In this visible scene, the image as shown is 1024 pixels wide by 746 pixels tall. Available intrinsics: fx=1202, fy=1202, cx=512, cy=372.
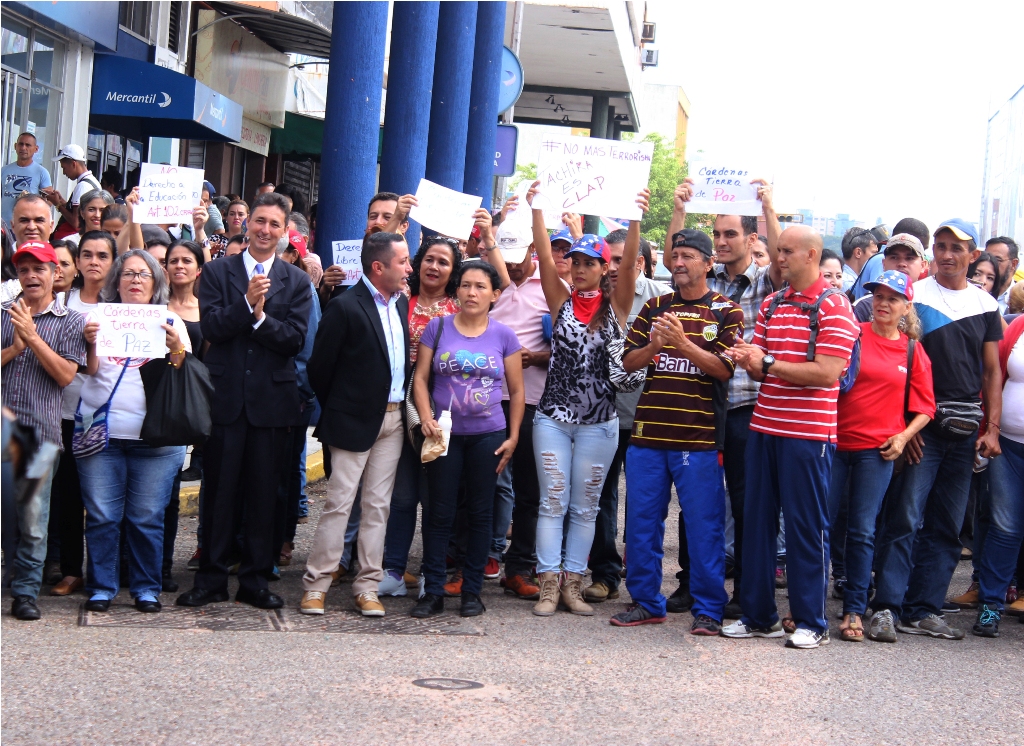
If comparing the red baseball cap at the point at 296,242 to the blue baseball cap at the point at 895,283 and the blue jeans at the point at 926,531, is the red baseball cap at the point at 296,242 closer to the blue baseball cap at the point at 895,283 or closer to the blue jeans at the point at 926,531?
the blue baseball cap at the point at 895,283

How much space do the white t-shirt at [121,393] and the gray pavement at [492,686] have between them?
979mm

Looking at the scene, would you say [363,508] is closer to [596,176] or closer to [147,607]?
→ [147,607]

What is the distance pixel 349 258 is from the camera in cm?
797

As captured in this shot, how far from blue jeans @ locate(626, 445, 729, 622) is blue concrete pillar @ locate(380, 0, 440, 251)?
637 cm

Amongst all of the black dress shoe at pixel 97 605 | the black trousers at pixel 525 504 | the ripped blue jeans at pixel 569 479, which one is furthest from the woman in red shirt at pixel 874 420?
the black dress shoe at pixel 97 605

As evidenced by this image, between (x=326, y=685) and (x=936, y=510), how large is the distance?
3869 mm

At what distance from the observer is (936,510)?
7.11 metres

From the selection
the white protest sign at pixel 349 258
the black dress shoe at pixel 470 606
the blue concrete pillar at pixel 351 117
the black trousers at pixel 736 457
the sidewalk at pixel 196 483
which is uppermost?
the blue concrete pillar at pixel 351 117

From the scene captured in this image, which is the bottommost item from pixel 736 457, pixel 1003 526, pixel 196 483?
pixel 196 483

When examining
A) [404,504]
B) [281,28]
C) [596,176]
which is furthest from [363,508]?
[281,28]

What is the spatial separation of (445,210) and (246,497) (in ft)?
7.70

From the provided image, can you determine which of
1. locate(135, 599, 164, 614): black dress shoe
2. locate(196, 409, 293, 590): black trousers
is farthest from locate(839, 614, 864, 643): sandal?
locate(135, 599, 164, 614): black dress shoe

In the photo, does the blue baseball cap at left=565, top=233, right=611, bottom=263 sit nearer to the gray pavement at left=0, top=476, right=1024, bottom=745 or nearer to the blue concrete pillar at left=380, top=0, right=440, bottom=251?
the gray pavement at left=0, top=476, right=1024, bottom=745

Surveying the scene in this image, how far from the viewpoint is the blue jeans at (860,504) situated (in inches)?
263
